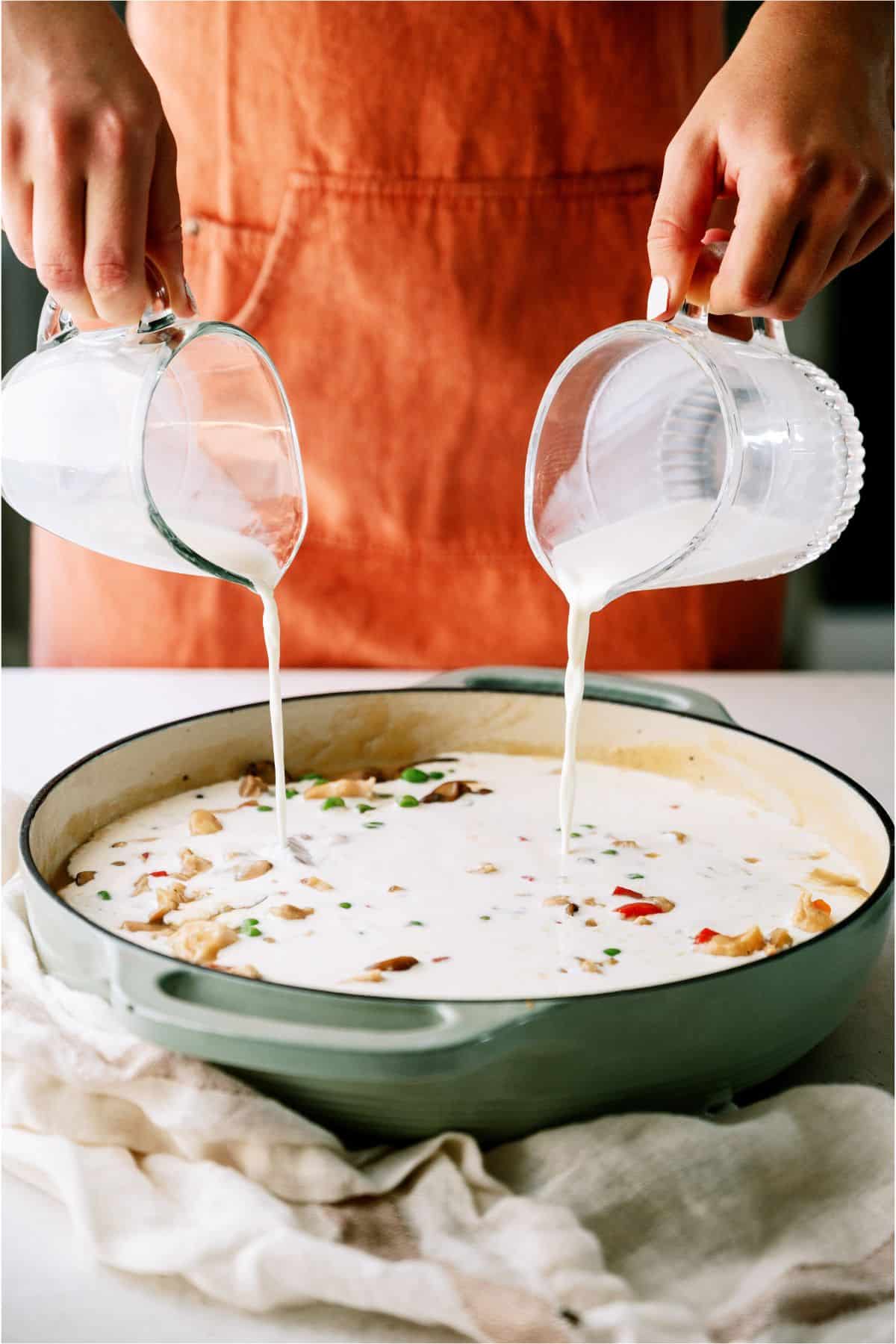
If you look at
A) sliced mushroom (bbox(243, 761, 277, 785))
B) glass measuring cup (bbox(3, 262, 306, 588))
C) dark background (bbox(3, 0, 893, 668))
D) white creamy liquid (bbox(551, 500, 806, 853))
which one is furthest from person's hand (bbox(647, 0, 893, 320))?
dark background (bbox(3, 0, 893, 668))

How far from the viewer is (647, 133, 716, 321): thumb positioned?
1099mm

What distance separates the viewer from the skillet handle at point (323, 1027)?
0.74 m

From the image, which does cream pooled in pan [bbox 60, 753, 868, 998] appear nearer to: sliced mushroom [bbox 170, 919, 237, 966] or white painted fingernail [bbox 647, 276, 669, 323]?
sliced mushroom [bbox 170, 919, 237, 966]

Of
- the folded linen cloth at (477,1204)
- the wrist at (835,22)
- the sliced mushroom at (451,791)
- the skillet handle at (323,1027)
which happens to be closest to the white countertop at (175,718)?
the folded linen cloth at (477,1204)

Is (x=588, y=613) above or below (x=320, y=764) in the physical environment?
above

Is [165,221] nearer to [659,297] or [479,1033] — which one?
[659,297]

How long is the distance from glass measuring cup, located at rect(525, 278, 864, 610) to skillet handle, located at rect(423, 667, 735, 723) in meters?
0.26

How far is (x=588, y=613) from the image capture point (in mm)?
1157

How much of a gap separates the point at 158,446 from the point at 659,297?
1.34ft

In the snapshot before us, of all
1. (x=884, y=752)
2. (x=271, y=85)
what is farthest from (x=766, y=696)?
(x=271, y=85)

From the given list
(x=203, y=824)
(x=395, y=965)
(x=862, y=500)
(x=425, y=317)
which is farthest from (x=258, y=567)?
(x=862, y=500)

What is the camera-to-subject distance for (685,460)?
48.9 inches

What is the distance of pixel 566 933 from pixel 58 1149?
0.39 meters

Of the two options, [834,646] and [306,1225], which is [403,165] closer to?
[306,1225]
